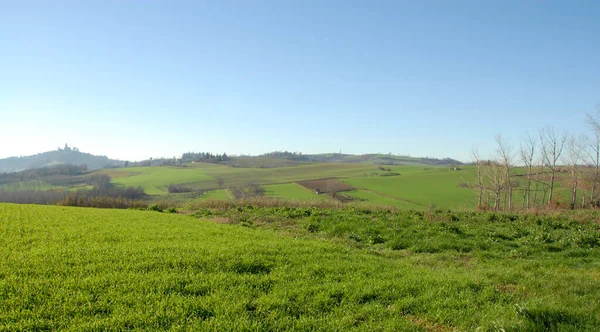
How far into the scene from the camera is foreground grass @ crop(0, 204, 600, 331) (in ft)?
18.5

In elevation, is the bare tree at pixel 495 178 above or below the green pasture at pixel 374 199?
above

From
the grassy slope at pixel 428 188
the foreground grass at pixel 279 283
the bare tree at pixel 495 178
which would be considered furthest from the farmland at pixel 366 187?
the foreground grass at pixel 279 283

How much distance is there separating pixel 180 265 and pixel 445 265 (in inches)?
313

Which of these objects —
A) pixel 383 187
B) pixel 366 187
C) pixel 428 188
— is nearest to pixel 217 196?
pixel 366 187

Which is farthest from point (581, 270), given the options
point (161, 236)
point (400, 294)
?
point (161, 236)

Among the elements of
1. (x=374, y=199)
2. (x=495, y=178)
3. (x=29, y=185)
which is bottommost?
(x=29, y=185)

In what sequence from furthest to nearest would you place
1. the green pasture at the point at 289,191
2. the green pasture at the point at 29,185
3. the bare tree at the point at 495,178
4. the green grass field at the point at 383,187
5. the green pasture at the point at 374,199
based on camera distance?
1. the green pasture at the point at 29,185
2. the green pasture at the point at 289,191
3. the green grass field at the point at 383,187
4. the green pasture at the point at 374,199
5. the bare tree at the point at 495,178

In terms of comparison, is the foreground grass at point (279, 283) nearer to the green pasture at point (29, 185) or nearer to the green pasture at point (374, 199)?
the green pasture at point (374, 199)

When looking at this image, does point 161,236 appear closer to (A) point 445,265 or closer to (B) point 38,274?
(B) point 38,274

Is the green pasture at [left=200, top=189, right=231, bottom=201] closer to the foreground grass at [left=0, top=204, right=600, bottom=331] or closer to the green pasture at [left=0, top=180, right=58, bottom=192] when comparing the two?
the green pasture at [left=0, top=180, right=58, bottom=192]

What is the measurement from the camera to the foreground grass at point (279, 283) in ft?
18.5

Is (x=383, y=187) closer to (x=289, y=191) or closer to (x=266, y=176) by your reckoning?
(x=289, y=191)

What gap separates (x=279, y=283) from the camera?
291 inches

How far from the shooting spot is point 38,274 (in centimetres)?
712
